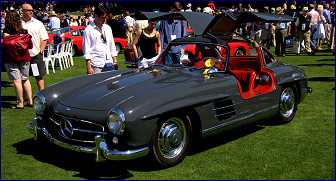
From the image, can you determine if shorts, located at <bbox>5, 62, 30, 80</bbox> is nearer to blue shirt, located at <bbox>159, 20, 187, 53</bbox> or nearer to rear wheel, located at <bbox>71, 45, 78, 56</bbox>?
blue shirt, located at <bbox>159, 20, 187, 53</bbox>

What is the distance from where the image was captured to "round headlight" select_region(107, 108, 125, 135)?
3.71m

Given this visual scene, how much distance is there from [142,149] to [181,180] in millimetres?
508

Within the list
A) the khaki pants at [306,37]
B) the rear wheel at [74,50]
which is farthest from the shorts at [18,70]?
the khaki pants at [306,37]

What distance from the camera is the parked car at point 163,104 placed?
3.81 metres

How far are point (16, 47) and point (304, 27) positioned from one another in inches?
463

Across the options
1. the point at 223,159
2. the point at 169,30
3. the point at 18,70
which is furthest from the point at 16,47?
the point at 223,159

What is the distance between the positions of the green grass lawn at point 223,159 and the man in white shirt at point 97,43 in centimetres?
145

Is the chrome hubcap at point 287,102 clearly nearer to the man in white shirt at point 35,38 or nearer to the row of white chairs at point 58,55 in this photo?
the man in white shirt at point 35,38

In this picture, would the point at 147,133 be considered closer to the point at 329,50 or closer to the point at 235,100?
the point at 235,100

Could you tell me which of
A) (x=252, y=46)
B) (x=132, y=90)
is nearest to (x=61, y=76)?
(x=252, y=46)

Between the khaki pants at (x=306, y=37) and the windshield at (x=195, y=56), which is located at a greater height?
the windshield at (x=195, y=56)

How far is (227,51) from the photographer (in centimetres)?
530

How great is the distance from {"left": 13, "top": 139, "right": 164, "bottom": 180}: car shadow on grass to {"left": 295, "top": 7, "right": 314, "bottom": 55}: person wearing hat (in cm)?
1250

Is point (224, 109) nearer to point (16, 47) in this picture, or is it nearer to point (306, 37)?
point (16, 47)
